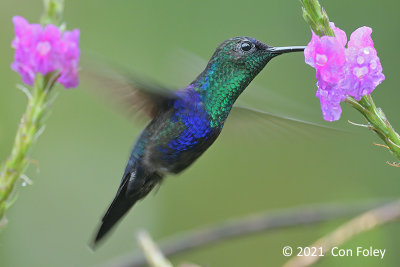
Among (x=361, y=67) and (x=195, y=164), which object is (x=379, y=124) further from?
(x=195, y=164)

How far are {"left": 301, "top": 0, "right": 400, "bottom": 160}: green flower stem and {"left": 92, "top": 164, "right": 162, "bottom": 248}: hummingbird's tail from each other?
961 millimetres

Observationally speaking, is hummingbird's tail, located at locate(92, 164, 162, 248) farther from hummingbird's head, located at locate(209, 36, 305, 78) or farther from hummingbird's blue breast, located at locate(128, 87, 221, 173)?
hummingbird's head, located at locate(209, 36, 305, 78)

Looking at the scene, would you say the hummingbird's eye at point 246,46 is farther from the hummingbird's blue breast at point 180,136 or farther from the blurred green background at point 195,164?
the blurred green background at point 195,164

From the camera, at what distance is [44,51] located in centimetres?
160

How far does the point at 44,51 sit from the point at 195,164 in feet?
13.6

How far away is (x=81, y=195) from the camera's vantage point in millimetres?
5824

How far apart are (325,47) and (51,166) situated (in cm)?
484

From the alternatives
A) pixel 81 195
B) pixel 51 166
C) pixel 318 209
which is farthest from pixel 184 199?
pixel 318 209

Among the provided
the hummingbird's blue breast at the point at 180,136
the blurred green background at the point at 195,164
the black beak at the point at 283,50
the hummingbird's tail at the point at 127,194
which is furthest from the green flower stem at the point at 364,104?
the blurred green background at the point at 195,164

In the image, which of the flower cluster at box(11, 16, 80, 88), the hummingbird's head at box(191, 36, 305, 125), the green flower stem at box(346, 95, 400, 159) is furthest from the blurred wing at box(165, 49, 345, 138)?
the flower cluster at box(11, 16, 80, 88)

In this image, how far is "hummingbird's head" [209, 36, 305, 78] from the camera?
2.18 metres

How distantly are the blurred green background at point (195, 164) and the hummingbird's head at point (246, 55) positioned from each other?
9.74ft

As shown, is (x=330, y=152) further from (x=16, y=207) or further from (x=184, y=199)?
(x=16, y=207)

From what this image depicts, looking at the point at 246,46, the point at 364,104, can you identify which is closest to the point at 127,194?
the point at 246,46
